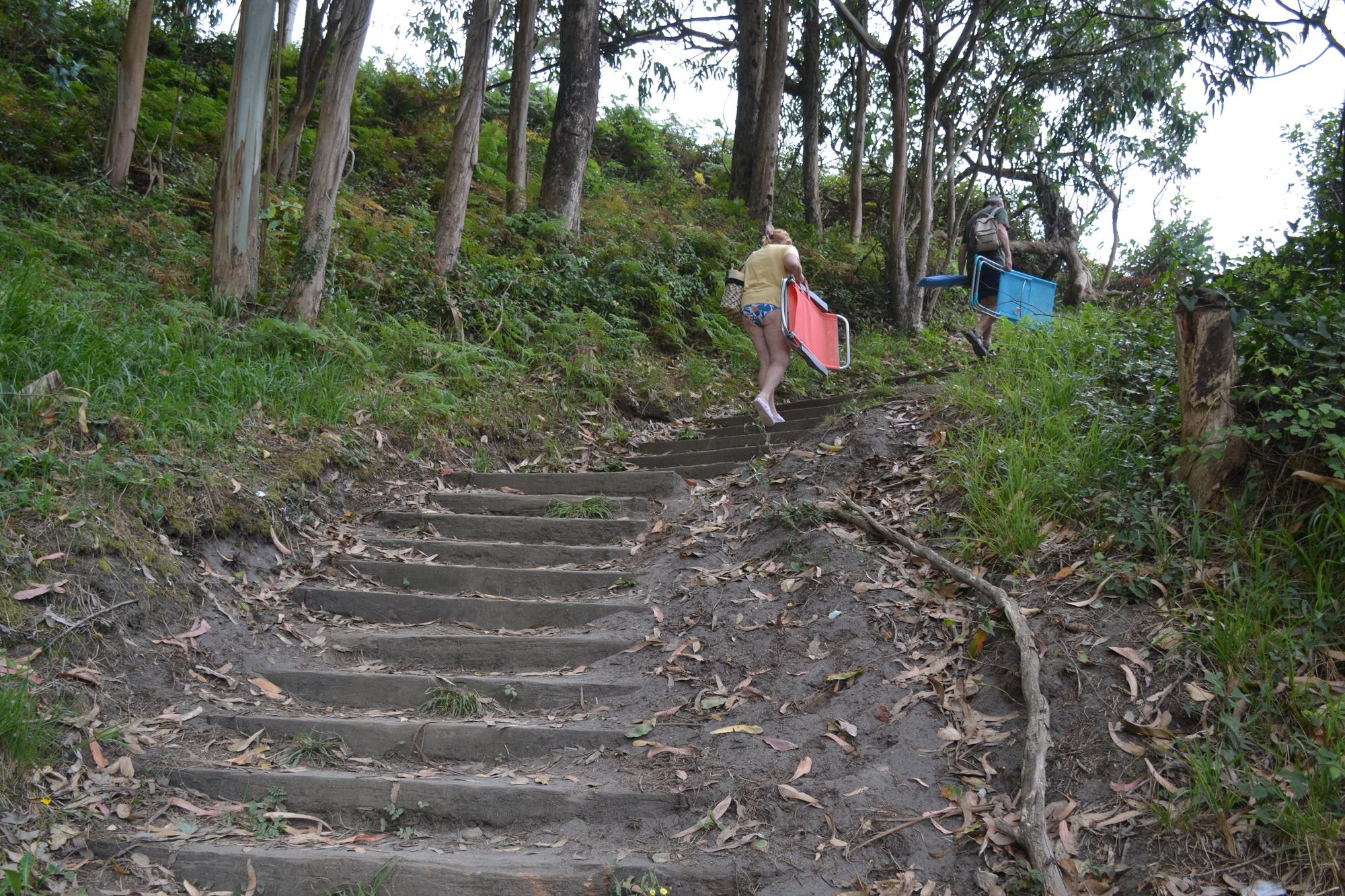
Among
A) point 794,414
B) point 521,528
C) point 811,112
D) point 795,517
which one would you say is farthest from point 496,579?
point 811,112

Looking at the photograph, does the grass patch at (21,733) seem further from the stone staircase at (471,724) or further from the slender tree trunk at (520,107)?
the slender tree trunk at (520,107)

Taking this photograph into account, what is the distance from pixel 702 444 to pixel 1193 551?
4485 mm

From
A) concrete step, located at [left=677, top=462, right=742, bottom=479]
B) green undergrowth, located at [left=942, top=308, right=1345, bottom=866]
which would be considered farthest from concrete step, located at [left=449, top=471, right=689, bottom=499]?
green undergrowth, located at [left=942, top=308, right=1345, bottom=866]

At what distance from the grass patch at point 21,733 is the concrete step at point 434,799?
0.48m

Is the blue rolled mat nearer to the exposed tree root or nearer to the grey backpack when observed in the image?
the grey backpack

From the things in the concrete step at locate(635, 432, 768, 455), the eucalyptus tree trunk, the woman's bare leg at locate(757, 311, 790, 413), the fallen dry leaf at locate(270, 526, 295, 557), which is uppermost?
the eucalyptus tree trunk

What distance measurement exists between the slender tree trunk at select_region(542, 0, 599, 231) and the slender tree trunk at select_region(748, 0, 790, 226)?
8.26 feet

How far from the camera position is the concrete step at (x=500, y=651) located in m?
4.89

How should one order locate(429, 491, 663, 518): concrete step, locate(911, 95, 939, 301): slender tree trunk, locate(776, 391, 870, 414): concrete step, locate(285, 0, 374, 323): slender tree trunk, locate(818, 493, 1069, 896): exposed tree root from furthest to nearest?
locate(911, 95, 939, 301): slender tree trunk
locate(776, 391, 870, 414): concrete step
locate(285, 0, 374, 323): slender tree trunk
locate(429, 491, 663, 518): concrete step
locate(818, 493, 1069, 896): exposed tree root

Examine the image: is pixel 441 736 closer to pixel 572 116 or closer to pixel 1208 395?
pixel 1208 395

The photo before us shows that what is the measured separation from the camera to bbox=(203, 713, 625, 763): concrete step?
4.18m

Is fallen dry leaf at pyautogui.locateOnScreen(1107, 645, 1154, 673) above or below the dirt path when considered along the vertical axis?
above

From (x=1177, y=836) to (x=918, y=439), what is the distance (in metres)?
3.36

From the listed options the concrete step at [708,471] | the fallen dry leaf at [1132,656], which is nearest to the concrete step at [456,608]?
the concrete step at [708,471]
